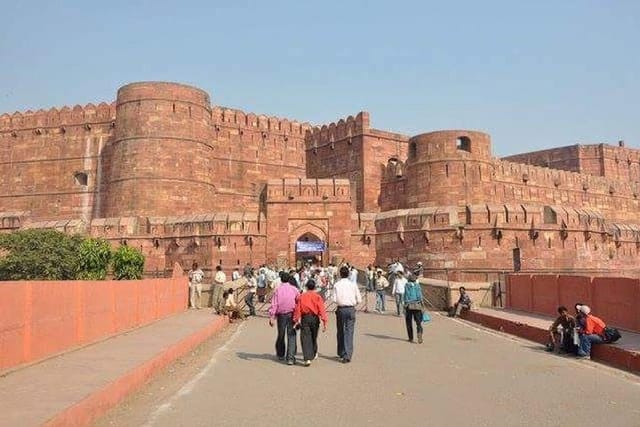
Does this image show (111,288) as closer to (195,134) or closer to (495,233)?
(495,233)

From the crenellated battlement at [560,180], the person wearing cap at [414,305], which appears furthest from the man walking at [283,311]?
the crenellated battlement at [560,180]

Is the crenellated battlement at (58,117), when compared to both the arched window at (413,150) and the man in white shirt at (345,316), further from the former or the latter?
the man in white shirt at (345,316)

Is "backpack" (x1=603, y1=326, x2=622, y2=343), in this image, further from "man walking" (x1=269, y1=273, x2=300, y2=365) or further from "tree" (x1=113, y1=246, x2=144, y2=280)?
"tree" (x1=113, y1=246, x2=144, y2=280)

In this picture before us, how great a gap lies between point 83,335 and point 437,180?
2213 centimetres

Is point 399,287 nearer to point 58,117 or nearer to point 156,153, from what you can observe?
point 156,153

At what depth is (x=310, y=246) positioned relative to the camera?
23875 mm

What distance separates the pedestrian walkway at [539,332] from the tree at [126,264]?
1228 centimetres

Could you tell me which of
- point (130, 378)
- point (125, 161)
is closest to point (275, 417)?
point (130, 378)

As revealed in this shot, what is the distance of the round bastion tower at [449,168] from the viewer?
28.1 metres

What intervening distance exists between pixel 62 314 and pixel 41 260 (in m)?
15.2

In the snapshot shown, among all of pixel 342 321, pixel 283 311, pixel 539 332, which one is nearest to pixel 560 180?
pixel 539 332

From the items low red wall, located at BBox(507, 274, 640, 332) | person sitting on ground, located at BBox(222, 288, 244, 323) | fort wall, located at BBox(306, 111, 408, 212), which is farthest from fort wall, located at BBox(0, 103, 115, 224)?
low red wall, located at BBox(507, 274, 640, 332)

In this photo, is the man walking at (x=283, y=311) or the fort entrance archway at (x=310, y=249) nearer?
the man walking at (x=283, y=311)

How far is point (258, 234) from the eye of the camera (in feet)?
78.0
